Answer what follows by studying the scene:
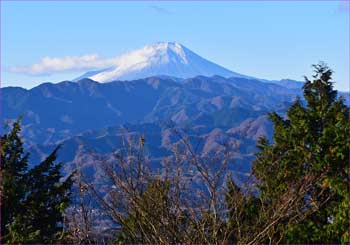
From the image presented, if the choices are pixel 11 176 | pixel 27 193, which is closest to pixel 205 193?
pixel 11 176

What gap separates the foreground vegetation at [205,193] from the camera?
766cm

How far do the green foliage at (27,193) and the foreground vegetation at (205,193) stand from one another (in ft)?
0.12

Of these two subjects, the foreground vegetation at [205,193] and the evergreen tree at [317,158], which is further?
the evergreen tree at [317,158]

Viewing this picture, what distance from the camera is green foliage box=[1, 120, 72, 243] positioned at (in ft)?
66.2

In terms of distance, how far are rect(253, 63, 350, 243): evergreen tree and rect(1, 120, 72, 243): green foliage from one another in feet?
24.3

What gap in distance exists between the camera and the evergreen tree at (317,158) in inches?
777

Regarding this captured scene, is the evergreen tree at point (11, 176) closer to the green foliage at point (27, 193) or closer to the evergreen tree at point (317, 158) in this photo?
the green foliage at point (27, 193)

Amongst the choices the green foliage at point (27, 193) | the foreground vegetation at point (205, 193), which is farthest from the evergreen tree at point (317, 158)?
the green foliage at point (27, 193)

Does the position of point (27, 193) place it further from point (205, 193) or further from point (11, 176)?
point (205, 193)

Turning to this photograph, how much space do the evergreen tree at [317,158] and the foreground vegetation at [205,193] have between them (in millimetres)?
43

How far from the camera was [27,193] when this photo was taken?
2198 cm

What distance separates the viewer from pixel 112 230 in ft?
32.9

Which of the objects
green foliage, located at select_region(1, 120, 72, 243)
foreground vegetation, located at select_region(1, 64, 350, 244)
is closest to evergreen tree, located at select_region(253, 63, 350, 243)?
foreground vegetation, located at select_region(1, 64, 350, 244)

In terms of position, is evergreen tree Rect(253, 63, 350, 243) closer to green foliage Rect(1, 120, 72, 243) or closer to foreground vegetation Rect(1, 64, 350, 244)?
foreground vegetation Rect(1, 64, 350, 244)
